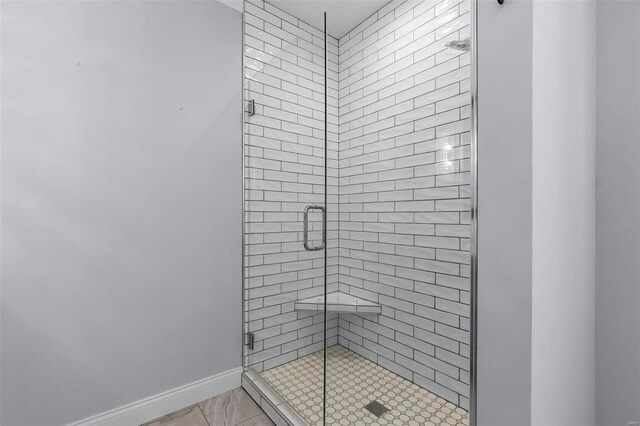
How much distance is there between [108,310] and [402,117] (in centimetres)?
179

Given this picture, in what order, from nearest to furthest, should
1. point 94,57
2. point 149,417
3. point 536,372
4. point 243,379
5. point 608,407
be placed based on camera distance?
1. point 536,372
2. point 608,407
3. point 94,57
4. point 149,417
5. point 243,379

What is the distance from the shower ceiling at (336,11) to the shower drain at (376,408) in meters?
1.94

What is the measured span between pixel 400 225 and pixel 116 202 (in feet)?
4.81

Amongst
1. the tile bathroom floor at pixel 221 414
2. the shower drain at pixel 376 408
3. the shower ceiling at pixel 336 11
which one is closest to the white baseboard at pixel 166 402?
the tile bathroom floor at pixel 221 414

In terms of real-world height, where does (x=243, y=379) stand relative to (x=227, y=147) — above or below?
below

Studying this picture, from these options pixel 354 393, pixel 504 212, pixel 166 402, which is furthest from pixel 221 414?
pixel 504 212

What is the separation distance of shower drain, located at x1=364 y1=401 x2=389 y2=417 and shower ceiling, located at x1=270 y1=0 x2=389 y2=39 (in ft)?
6.36

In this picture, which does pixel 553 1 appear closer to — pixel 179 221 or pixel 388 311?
pixel 388 311

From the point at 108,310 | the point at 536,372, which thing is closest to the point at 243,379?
the point at 108,310

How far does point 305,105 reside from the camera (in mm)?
1542

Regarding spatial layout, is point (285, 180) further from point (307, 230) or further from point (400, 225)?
point (400, 225)

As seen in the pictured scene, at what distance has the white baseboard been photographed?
4.88ft

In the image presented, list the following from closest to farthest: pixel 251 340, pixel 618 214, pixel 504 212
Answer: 1. pixel 504 212
2. pixel 618 214
3. pixel 251 340

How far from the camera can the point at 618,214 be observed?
1.18 m
